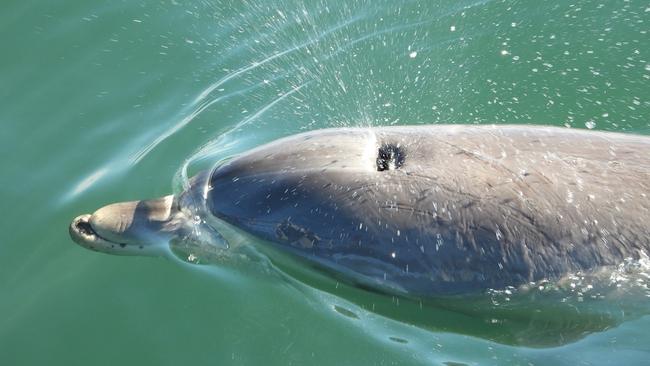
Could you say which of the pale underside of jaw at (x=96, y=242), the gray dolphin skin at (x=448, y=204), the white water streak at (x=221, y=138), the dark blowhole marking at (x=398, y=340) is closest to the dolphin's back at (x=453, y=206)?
the gray dolphin skin at (x=448, y=204)

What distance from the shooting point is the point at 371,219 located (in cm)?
429

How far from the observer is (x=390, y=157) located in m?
4.63

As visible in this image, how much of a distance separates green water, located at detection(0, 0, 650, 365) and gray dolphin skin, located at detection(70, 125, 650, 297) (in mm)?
444

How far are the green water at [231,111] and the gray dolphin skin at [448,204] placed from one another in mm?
444

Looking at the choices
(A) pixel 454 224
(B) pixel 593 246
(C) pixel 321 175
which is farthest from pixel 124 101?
(B) pixel 593 246

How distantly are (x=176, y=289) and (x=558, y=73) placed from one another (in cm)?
389

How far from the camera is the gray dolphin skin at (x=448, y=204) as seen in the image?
4191 mm

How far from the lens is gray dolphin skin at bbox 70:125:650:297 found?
4191mm

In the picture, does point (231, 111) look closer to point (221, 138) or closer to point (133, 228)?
point (221, 138)

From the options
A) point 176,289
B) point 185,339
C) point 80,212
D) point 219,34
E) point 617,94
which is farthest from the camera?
point 219,34

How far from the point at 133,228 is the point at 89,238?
33 cm

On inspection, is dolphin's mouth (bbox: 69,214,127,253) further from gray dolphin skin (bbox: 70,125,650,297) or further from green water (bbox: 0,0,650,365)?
gray dolphin skin (bbox: 70,125,650,297)

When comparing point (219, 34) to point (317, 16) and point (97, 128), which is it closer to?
point (317, 16)

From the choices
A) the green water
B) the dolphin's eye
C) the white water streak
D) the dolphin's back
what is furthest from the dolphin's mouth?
the dolphin's eye
